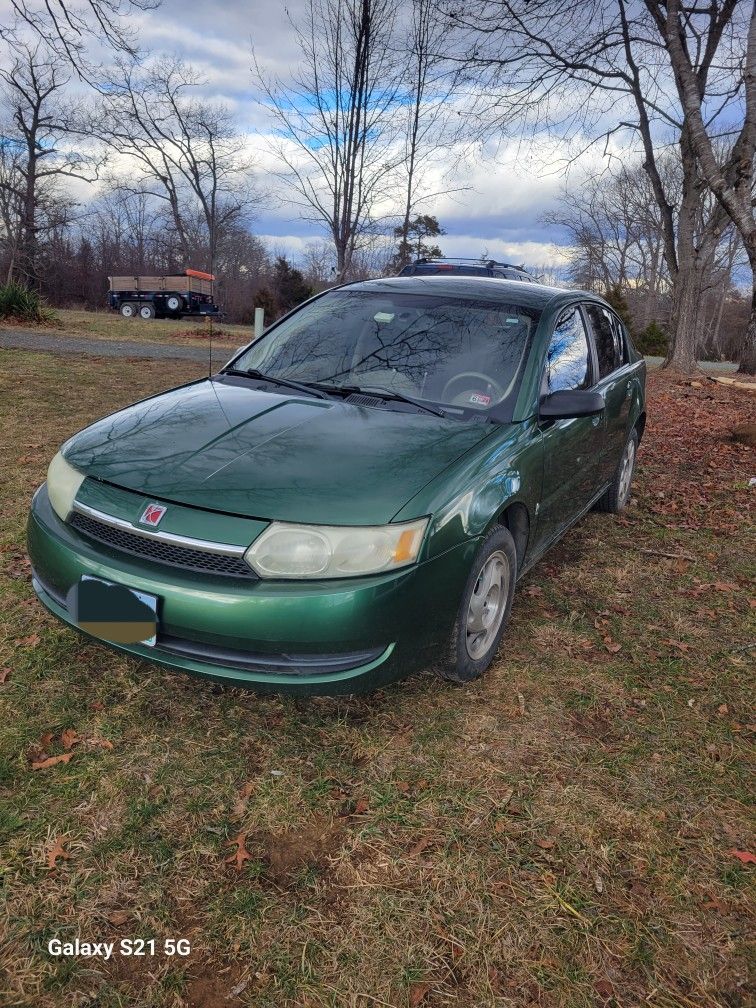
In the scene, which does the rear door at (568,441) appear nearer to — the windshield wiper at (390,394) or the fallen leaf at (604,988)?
the windshield wiper at (390,394)

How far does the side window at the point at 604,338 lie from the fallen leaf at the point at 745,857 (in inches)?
109

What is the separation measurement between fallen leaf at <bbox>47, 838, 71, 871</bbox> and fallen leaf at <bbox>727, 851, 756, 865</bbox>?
1967mm

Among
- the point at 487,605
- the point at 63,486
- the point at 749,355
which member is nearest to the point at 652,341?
the point at 749,355

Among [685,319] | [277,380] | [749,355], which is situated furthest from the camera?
[685,319]

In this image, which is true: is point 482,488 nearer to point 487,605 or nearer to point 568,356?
point 487,605

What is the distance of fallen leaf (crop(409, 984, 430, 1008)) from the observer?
5.23ft

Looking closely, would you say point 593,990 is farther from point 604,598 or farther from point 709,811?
point 604,598

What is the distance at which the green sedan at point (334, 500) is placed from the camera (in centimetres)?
213

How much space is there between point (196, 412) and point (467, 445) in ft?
3.78

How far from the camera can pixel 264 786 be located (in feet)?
7.27

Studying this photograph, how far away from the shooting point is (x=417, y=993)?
1.61 meters

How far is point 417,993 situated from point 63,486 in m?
2.00

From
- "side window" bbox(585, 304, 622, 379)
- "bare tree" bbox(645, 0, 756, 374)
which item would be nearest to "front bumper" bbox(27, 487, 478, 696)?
"side window" bbox(585, 304, 622, 379)

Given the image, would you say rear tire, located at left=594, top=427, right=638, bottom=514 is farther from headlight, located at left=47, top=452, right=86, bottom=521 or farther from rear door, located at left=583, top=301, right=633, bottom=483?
headlight, located at left=47, top=452, right=86, bottom=521
